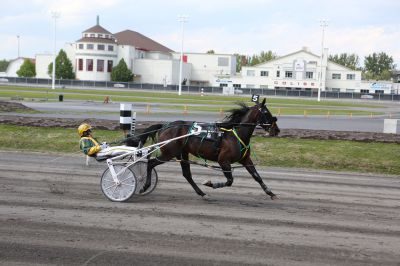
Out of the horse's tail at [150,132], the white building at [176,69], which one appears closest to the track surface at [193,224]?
the horse's tail at [150,132]

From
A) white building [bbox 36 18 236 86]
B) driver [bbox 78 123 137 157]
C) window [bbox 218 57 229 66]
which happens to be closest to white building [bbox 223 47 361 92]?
window [bbox 218 57 229 66]

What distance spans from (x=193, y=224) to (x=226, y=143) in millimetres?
2186

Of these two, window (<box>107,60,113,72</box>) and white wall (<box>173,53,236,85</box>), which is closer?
window (<box>107,60,113,72</box>)

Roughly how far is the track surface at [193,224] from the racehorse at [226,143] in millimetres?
563

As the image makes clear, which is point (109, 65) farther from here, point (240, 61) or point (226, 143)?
point (226, 143)

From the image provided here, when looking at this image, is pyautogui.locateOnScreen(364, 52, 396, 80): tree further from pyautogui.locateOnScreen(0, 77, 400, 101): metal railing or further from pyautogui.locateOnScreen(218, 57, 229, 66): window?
pyautogui.locateOnScreen(0, 77, 400, 101): metal railing

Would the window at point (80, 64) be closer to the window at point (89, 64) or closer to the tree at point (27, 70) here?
the window at point (89, 64)

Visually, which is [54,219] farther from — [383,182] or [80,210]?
[383,182]

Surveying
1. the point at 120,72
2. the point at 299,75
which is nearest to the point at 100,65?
the point at 120,72

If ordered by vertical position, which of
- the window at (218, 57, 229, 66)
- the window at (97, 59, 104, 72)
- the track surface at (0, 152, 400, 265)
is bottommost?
the track surface at (0, 152, 400, 265)

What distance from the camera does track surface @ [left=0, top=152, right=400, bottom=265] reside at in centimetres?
634

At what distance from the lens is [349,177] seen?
14.4 metres

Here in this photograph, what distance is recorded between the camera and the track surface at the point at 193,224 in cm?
634

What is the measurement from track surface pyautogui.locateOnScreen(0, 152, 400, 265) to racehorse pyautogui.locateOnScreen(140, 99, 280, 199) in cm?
56
